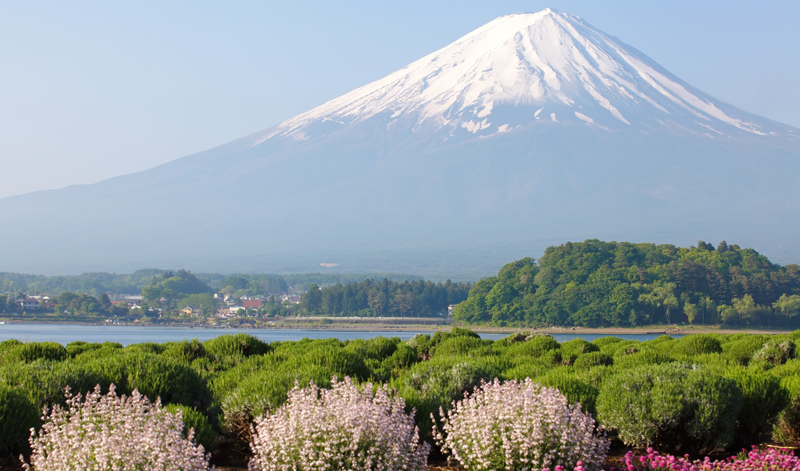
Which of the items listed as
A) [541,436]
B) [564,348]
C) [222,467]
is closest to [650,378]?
[541,436]

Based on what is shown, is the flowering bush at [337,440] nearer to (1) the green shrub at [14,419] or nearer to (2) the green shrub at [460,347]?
(1) the green shrub at [14,419]

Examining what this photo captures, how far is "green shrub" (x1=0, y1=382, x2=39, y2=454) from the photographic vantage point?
8.48 meters

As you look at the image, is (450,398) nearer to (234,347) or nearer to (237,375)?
(237,375)

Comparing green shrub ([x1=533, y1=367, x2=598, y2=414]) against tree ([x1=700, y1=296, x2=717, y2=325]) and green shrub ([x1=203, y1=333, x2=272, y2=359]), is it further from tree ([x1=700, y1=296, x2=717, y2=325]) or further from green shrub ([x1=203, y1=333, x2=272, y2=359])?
tree ([x1=700, y1=296, x2=717, y2=325])

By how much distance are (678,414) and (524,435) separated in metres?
2.64

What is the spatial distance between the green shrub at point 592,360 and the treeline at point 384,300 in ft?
413

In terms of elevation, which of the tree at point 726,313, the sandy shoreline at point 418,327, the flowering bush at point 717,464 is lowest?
the sandy shoreline at point 418,327

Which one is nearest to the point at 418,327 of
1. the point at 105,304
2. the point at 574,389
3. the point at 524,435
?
the point at 105,304

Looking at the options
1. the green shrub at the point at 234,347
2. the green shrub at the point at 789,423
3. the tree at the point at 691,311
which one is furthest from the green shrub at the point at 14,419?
the tree at the point at 691,311

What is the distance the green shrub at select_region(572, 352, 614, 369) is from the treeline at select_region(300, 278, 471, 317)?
126010 millimetres

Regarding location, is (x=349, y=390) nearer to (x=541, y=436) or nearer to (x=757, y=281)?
(x=541, y=436)

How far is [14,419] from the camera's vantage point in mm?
8484

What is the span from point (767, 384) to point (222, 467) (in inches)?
274

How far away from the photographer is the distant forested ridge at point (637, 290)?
110500 millimetres
